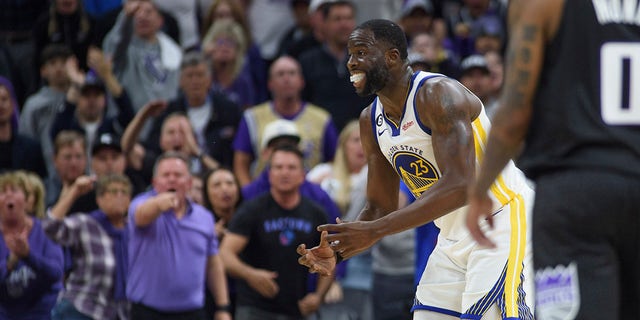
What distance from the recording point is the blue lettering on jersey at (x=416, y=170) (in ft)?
20.9

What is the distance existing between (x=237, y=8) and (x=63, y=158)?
368 cm

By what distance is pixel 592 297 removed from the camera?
404cm

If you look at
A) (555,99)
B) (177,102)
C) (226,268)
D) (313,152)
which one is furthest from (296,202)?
(555,99)

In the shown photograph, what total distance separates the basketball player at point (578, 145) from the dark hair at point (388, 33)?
7.14 feet

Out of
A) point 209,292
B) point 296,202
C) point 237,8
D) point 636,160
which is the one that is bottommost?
point 209,292

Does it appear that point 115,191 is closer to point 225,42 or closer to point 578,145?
point 225,42

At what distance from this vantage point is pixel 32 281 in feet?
31.4

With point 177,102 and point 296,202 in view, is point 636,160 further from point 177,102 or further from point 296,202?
point 177,102

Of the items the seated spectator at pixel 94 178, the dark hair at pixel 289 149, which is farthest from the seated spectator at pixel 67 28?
the dark hair at pixel 289 149

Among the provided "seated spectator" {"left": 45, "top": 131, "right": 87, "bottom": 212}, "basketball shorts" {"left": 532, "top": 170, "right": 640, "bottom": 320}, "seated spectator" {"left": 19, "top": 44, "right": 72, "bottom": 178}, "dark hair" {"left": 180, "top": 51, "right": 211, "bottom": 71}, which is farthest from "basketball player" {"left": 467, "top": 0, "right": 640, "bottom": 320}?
"seated spectator" {"left": 19, "top": 44, "right": 72, "bottom": 178}

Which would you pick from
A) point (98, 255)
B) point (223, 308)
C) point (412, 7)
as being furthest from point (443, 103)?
point (412, 7)

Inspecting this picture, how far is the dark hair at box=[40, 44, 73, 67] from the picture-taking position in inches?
487

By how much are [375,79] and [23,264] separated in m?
4.65

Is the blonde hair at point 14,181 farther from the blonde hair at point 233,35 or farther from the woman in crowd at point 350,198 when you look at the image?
the blonde hair at point 233,35
